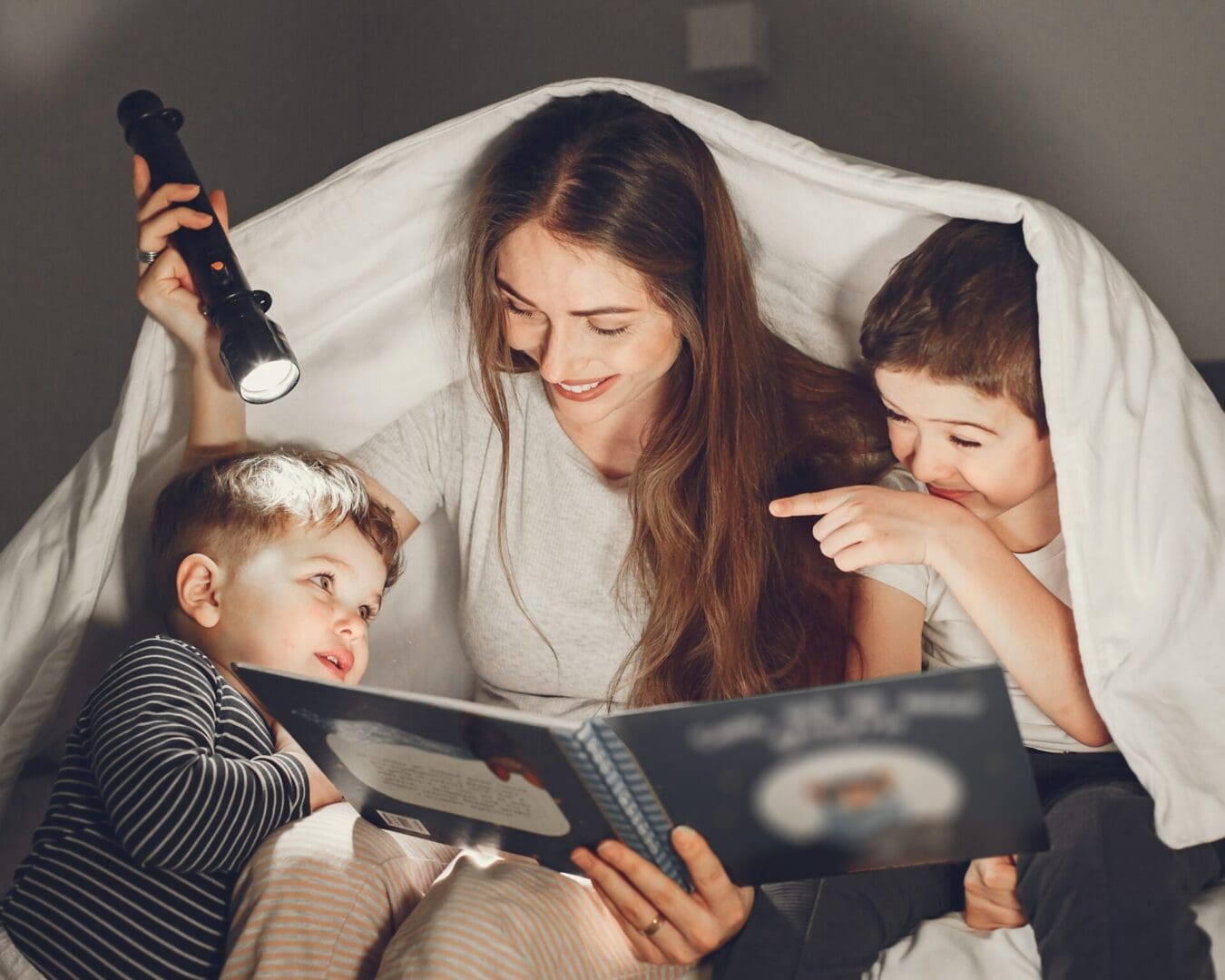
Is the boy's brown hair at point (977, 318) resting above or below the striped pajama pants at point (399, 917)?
above

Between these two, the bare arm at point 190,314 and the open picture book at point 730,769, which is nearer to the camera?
the open picture book at point 730,769

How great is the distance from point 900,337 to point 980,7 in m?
0.78

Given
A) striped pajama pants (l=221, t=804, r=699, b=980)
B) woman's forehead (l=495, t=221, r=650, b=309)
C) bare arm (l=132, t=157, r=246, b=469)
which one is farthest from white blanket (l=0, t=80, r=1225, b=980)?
striped pajama pants (l=221, t=804, r=699, b=980)

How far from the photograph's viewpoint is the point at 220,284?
3.60ft

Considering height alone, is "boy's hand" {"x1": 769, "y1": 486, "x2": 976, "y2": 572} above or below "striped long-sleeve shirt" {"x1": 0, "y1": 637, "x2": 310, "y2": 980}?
above

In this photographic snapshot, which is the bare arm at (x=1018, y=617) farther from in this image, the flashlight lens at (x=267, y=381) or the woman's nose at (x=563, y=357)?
the flashlight lens at (x=267, y=381)

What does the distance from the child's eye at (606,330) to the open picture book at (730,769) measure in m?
0.44

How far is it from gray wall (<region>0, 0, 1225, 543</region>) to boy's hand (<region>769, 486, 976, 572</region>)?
2.38 feet

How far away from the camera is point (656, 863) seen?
36.2 inches

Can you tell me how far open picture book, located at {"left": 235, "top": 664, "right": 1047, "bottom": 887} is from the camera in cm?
79

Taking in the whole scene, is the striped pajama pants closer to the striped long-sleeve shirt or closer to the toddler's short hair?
the striped long-sleeve shirt

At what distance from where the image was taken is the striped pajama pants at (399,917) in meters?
0.89

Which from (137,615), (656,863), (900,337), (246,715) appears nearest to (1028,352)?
(900,337)

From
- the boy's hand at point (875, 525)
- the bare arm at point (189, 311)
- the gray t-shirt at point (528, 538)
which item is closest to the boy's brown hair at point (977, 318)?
the boy's hand at point (875, 525)
